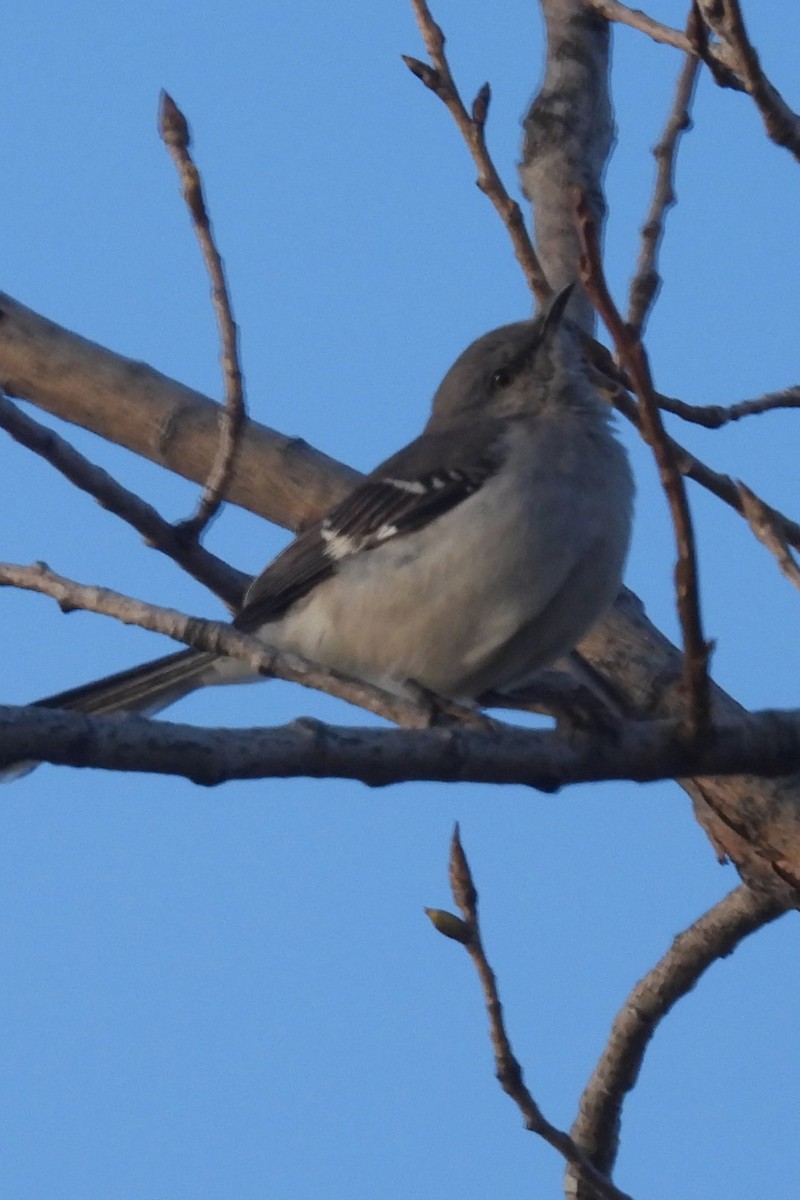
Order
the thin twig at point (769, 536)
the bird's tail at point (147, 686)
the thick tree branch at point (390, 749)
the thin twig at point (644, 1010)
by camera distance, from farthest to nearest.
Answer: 1. the bird's tail at point (147, 686)
2. the thin twig at point (644, 1010)
3. the thin twig at point (769, 536)
4. the thick tree branch at point (390, 749)

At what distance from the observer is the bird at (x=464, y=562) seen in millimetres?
4566

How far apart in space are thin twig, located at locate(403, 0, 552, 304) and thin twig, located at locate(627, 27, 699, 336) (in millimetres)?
333

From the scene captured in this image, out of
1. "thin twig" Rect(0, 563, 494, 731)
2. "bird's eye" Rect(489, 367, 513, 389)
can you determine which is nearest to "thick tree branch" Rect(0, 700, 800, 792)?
"thin twig" Rect(0, 563, 494, 731)

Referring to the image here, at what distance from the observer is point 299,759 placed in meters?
2.63

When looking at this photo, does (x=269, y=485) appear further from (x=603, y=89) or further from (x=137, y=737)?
(x=137, y=737)

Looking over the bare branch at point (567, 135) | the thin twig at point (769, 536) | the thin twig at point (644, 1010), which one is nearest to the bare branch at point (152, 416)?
the bare branch at point (567, 135)

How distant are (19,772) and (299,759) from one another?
66.6 inches

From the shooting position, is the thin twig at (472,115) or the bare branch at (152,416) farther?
the bare branch at (152,416)

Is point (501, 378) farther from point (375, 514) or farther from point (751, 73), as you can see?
point (751, 73)

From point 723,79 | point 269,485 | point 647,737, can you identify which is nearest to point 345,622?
point 269,485

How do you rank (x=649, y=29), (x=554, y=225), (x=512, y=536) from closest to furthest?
(x=649, y=29) → (x=512, y=536) → (x=554, y=225)

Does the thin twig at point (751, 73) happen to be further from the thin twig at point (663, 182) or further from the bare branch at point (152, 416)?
the bare branch at point (152, 416)

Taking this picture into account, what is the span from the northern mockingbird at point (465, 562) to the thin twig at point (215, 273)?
2.83 feet

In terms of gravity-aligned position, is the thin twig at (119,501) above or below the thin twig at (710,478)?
above
